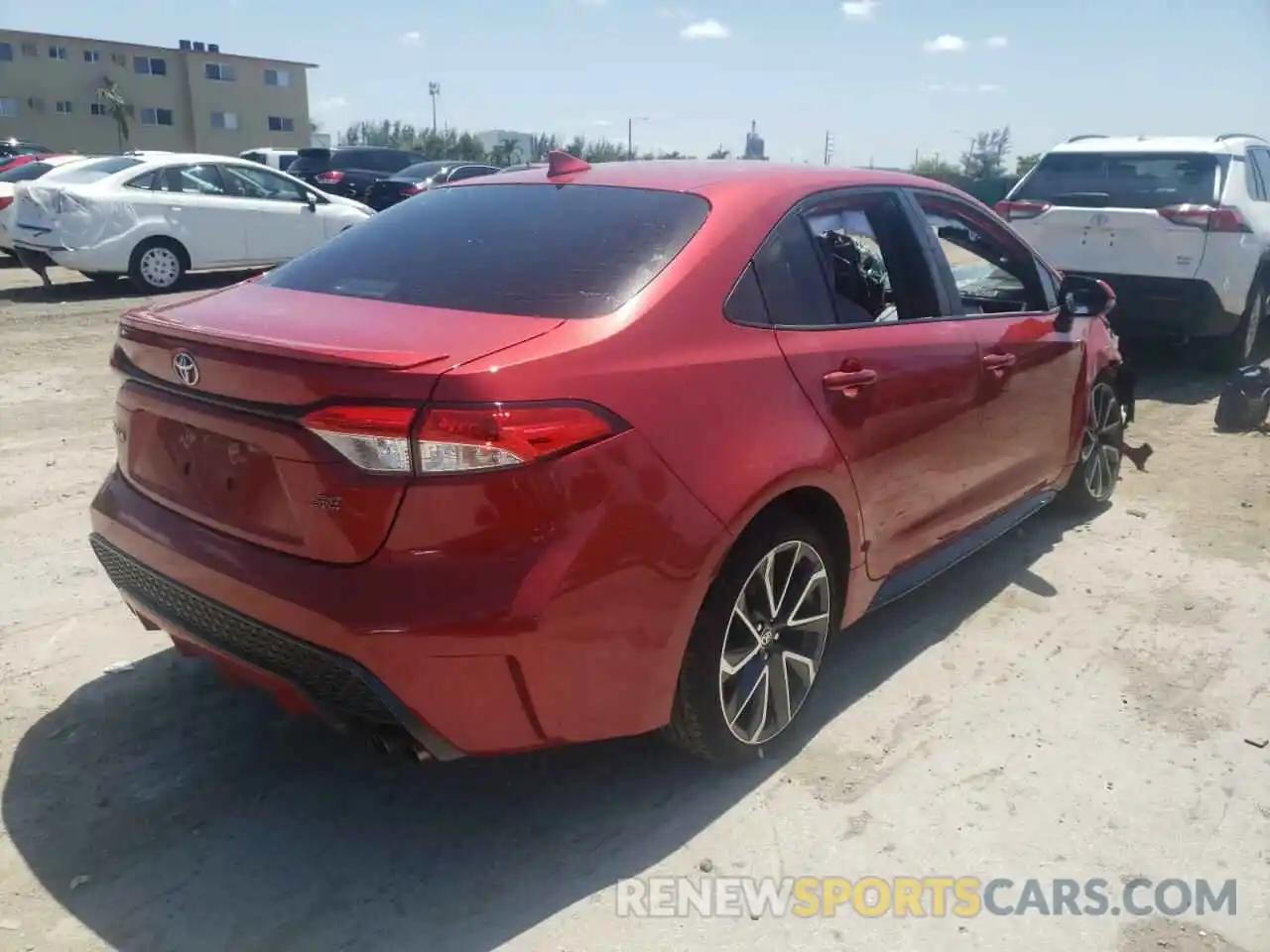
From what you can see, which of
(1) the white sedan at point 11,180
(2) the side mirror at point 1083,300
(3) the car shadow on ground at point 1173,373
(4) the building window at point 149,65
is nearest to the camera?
(2) the side mirror at point 1083,300

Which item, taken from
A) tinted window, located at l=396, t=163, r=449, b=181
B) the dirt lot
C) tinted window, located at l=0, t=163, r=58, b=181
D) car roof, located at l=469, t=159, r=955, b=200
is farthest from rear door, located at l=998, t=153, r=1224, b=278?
tinted window, located at l=396, t=163, r=449, b=181

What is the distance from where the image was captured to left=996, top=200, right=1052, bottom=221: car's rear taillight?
8.20 meters

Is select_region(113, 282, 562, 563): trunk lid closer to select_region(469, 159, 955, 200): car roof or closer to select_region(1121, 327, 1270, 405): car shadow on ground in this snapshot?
select_region(469, 159, 955, 200): car roof

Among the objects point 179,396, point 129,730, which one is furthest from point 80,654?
point 179,396

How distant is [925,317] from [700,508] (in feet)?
4.76

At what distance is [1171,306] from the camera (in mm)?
7559

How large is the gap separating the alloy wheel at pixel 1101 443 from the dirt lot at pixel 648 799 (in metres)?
0.98

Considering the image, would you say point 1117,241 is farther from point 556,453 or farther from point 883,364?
point 556,453

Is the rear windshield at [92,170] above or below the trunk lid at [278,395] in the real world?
above

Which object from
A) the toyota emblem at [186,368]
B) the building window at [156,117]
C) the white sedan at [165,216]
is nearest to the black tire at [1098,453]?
the toyota emblem at [186,368]

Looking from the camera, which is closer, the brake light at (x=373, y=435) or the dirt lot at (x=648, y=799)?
the brake light at (x=373, y=435)

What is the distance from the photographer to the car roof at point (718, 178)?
3078 mm

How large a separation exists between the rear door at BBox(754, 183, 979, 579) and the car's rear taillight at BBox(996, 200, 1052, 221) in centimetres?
520

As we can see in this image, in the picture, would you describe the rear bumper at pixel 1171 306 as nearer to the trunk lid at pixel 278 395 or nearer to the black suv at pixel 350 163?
the trunk lid at pixel 278 395
